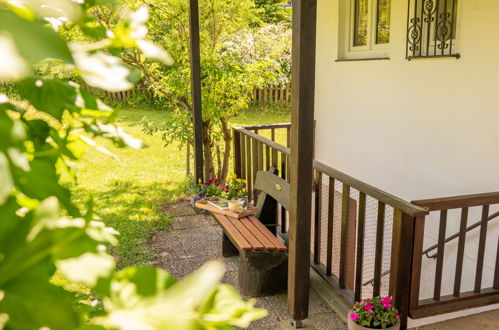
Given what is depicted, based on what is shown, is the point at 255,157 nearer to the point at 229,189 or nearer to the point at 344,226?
the point at 229,189

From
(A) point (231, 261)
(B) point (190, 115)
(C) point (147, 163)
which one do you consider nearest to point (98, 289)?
(A) point (231, 261)

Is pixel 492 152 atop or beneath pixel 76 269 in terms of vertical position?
beneath

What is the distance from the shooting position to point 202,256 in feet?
15.0

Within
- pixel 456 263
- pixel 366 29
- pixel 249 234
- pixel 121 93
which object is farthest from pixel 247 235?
pixel 121 93

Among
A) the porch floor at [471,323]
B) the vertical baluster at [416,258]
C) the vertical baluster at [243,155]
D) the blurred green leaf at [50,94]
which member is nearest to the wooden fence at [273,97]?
the vertical baluster at [243,155]

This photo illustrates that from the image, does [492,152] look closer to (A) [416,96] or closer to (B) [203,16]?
(A) [416,96]

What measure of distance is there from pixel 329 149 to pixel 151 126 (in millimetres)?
2472

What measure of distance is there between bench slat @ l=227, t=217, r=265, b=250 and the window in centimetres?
264

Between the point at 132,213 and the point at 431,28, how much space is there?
3.90 m

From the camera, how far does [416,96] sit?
16.3 feet

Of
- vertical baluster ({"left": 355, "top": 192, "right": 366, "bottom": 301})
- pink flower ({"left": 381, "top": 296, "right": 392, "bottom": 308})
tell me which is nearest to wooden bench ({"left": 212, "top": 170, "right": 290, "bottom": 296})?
vertical baluster ({"left": 355, "top": 192, "right": 366, "bottom": 301})

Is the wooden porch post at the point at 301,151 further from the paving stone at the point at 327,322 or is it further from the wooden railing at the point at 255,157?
the wooden railing at the point at 255,157

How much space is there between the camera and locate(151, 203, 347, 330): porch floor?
345 cm

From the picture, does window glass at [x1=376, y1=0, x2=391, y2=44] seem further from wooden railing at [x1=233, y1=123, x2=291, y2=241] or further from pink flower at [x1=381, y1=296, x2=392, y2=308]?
pink flower at [x1=381, y1=296, x2=392, y2=308]
